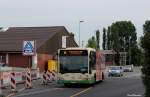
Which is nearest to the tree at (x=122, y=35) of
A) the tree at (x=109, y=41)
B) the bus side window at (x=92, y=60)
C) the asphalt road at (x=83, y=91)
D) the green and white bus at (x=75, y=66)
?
the tree at (x=109, y=41)

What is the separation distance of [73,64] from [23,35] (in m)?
52.8

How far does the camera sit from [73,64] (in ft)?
114

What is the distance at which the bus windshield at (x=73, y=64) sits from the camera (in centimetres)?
3447

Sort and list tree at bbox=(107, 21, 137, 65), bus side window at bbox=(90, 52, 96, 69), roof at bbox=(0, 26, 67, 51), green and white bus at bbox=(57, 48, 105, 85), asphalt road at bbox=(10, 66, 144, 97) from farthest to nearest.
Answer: tree at bbox=(107, 21, 137, 65) → roof at bbox=(0, 26, 67, 51) → bus side window at bbox=(90, 52, 96, 69) → green and white bus at bbox=(57, 48, 105, 85) → asphalt road at bbox=(10, 66, 144, 97)

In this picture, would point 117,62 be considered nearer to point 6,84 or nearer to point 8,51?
point 8,51

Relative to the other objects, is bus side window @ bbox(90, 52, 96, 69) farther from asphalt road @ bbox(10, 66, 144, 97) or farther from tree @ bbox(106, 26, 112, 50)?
tree @ bbox(106, 26, 112, 50)

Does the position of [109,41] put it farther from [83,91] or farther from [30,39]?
[83,91]

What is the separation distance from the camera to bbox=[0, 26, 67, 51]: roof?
7925 cm

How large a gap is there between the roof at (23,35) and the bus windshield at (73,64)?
42585 millimetres

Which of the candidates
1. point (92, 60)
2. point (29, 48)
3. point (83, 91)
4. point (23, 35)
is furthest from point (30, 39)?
point (83, 91)

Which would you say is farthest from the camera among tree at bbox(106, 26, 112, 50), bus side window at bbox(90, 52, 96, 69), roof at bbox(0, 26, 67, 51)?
tree at bbox(106, 26, 112, 50)

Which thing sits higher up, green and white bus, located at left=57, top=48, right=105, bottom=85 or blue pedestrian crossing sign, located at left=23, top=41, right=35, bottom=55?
blue pedestrian crossing sign, located at left=23, top=41, right=35, bottom=55

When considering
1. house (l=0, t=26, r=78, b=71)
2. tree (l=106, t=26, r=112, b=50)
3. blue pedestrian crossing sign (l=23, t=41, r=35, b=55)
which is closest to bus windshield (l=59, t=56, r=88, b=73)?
blue pedestrian crossing sign (l=23, t=41, r=35, b=55)

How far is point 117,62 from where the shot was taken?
Answer: 515 feet
